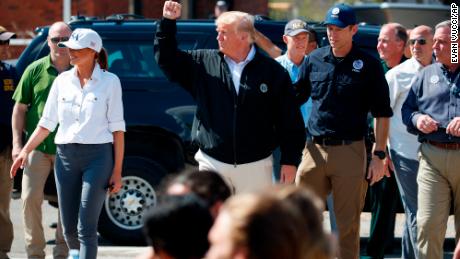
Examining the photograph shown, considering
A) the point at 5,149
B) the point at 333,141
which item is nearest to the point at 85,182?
the point at 5,149

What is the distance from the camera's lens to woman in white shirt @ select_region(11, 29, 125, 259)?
7781 millimetres

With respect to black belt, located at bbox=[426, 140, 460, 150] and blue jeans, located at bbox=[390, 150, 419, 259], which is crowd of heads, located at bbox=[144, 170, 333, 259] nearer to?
black belt, located at bbox=[426, 140, 460, 150]

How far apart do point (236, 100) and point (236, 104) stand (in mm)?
29

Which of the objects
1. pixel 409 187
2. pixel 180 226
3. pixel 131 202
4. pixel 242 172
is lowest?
pixel 131 202

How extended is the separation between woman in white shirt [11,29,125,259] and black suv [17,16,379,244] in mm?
2343

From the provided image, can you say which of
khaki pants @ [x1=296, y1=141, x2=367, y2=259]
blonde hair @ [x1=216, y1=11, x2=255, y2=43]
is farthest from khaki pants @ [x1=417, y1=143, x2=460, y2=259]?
blonde hair @ [x1=216, y1=11, x2=255, y2=43]

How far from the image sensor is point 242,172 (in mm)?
7406

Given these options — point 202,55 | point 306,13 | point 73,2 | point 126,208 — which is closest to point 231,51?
point 202,55

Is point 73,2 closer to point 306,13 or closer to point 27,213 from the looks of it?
point 27,213

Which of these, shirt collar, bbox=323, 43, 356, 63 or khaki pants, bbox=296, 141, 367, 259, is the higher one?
shirt collar, bbox=323, 43, 356, 63

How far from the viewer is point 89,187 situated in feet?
25.4

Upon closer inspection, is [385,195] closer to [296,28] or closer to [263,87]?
[296,28]

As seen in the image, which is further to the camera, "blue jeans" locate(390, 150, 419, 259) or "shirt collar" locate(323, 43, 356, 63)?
"blue jeans" locate(390, 150, 419, 259)

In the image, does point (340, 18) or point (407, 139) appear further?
point (407, 139)
